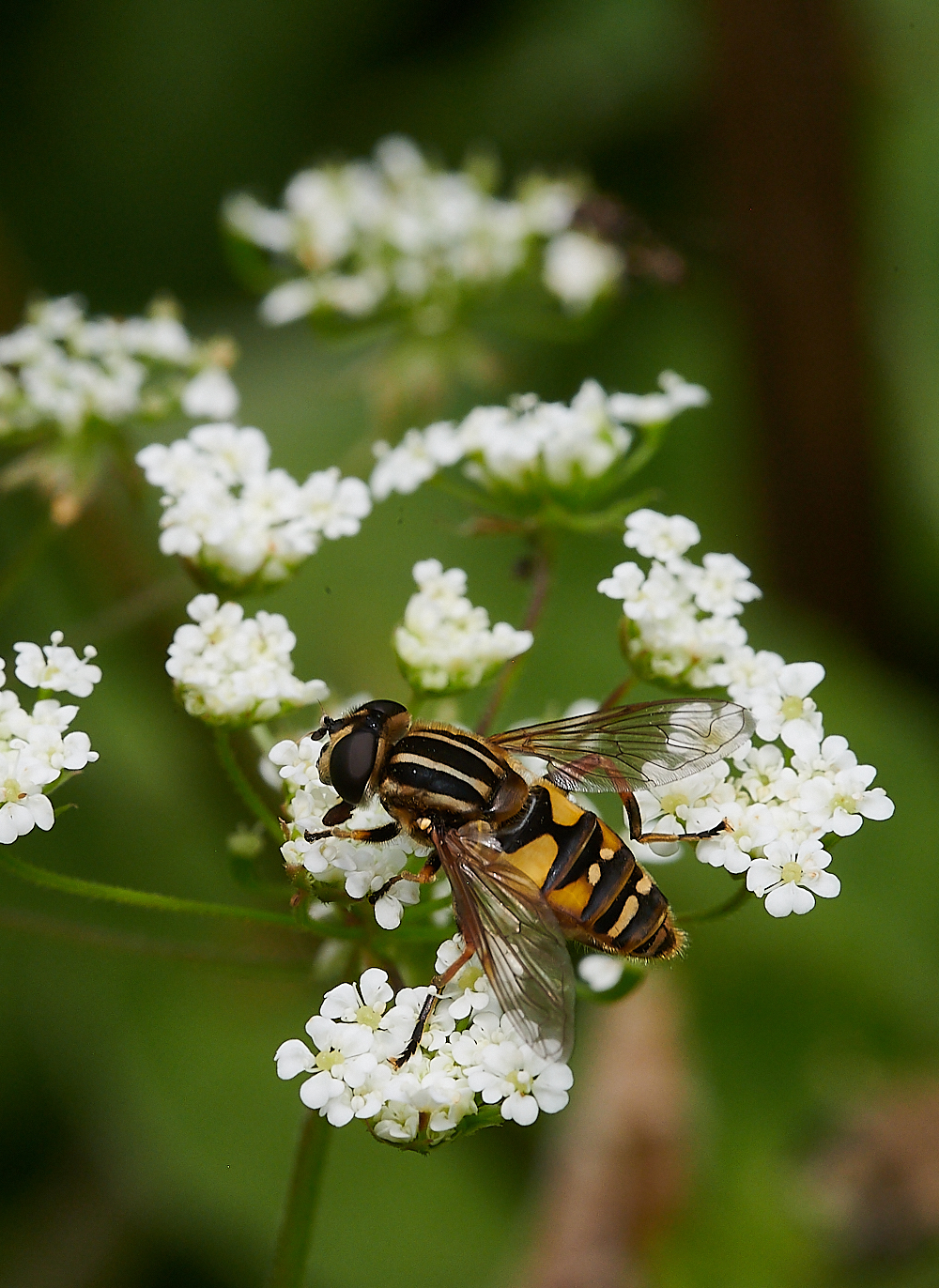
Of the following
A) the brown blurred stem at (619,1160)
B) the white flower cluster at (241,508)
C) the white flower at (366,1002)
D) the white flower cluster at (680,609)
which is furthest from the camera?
the brown blurred stem at (619,1160)

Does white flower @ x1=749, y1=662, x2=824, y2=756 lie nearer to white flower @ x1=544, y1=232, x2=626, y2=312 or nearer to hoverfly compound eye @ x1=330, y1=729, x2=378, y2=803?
hoverfly compound eye @ x1=330, y1=729, x2=378, y2=803

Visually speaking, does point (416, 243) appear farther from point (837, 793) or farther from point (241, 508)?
point (837, 793)

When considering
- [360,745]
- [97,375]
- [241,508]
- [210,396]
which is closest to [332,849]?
[360,745]

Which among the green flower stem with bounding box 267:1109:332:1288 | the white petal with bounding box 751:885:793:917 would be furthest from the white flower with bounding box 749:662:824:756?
the green flower stem with bounding box 267:1109:332:1288

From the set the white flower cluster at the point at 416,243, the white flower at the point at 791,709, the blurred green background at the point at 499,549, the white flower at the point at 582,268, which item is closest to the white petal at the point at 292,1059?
the white flower at the point at 791,709

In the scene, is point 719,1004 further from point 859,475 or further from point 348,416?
point 348,416

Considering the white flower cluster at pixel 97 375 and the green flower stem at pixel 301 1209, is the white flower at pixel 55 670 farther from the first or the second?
the white flower cluster at pixel 97 375
